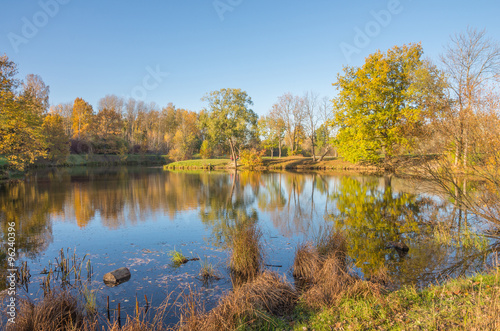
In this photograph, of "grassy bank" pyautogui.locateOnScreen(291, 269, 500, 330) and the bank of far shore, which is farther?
the bank of far shore

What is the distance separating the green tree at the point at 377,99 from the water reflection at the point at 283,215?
1043 cm

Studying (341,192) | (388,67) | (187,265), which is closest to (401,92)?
(388,67)

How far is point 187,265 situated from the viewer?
26.9 feet

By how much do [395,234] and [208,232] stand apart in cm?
712

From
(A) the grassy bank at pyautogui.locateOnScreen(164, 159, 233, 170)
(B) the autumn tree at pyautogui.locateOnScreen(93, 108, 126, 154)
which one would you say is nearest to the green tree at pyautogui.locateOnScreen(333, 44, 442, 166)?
(A) the grassy bank at pyautogui.locateOnScreen(164, 159, 233, 170)

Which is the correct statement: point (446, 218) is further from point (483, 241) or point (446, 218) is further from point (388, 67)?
point (388, 67)

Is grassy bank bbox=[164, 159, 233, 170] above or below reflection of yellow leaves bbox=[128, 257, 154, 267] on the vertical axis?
above

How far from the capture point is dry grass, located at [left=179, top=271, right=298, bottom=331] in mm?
4461

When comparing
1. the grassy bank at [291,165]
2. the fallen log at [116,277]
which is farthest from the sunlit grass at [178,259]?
the grassy bank at [291,165]

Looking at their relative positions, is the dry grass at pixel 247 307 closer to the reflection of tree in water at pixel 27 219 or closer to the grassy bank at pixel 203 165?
the reflection of tree in water at pixel 27 219

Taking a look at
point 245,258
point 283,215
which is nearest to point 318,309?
point 245,258

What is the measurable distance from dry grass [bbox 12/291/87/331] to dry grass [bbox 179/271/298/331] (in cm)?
172

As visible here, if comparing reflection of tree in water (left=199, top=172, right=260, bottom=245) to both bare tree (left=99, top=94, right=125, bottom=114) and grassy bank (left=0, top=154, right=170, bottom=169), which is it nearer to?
grassy bank (left=0, top=154, right=170, bottom=169)

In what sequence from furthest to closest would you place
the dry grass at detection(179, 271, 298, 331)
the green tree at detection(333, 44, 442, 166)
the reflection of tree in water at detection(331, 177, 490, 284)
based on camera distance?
the green tree at detection(333, 44, 442, 166) < the reflection of tree in water at detection(331, 177, 490, 284) < the dry grass at detection(179, 271, 298, 331)
